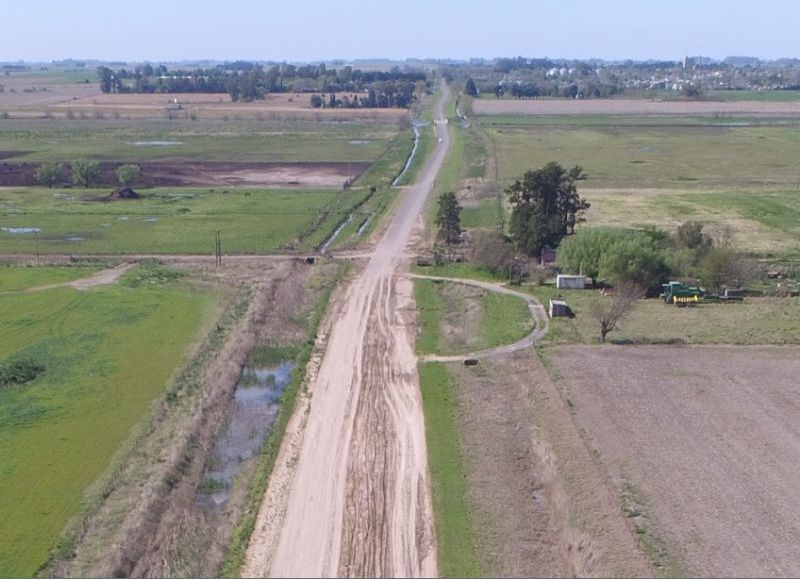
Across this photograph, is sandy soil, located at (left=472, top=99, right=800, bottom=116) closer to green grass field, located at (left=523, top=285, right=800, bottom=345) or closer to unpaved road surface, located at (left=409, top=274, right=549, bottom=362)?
unpaved road surface, located at (left=409, top=274, right=549, bottom=362)

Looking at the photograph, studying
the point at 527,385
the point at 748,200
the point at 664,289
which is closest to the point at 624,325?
the point at 664,289

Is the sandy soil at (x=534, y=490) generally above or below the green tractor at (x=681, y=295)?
below

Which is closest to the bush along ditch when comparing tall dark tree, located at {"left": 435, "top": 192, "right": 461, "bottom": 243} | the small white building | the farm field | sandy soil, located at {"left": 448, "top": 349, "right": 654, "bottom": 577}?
sandy soil, located at {"left": 448, "top": 349, "right": 654, "bottom": 577}

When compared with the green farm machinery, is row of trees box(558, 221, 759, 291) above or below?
above

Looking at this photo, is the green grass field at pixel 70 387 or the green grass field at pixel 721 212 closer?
the green grass field at pixel 70 387

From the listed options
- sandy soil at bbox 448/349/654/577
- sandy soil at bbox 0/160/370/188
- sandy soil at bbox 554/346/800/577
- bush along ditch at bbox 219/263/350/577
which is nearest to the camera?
sandy soil at bbox 448/349/654/577

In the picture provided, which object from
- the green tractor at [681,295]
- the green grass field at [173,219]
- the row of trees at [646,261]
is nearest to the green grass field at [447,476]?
the row of trees at [646,261]

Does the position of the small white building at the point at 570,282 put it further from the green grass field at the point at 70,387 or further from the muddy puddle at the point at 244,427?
the green grass field at the point at 70,387
